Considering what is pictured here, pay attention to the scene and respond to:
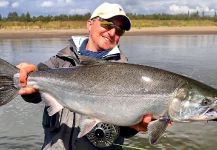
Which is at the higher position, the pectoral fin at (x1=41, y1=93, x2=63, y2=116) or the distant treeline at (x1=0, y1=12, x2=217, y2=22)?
the pectoral fin at (x1=41, y1=93, x2=63, y2=116)

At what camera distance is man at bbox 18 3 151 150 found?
4.70 meters

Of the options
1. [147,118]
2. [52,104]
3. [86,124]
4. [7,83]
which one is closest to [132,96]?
[147,118]

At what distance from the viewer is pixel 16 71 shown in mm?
4422

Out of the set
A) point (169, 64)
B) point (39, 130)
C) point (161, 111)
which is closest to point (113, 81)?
point (161, 111)

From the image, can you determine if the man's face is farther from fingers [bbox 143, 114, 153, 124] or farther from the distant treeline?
the distant treeline

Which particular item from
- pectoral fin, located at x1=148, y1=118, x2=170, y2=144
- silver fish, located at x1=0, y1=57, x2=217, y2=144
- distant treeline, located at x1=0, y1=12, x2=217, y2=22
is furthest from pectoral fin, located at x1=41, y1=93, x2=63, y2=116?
distant treeline, located at x1=0, y1=12, x2=217, y2=22

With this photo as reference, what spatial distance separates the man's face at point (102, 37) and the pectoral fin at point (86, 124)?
95cm

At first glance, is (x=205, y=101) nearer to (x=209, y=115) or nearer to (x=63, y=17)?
(x=209, y=115)

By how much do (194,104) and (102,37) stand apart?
135 centimetres

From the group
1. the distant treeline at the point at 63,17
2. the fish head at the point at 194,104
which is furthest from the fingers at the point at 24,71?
the distant treeline at the point at 63,17

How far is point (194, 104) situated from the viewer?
411 centimetres

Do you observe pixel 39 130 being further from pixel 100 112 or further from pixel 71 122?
pixel 100 112

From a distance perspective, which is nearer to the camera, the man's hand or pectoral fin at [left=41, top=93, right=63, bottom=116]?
the man's hand

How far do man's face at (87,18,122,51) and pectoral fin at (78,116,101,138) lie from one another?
3.10ft
